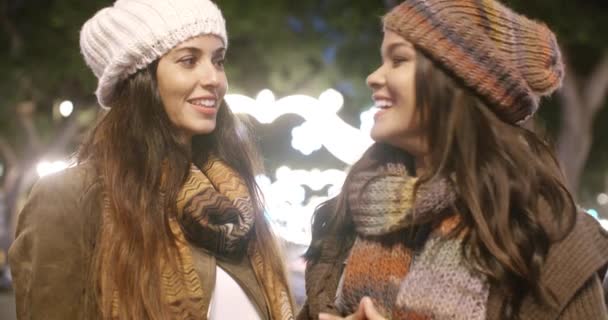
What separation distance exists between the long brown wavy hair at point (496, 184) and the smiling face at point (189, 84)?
1.03 metres

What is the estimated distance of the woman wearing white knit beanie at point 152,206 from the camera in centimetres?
314

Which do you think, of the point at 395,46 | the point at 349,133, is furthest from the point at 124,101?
the point at 349,133

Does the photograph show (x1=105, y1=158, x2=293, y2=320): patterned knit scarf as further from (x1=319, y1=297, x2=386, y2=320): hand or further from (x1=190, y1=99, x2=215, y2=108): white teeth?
(x1=319, y1=297, x2=386, y2=320): hand

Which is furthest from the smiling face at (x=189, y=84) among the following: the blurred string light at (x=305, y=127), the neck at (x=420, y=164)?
the blurred string light at (x=305, y=127)

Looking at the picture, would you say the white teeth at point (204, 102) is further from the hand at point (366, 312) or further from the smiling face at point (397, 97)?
the hand at point (366, 312)

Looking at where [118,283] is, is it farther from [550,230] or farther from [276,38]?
[276,38]

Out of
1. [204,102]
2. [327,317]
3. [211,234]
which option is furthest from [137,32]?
[327,317]

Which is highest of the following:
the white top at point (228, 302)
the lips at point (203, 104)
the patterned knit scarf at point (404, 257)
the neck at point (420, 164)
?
the lips at point (203, 104)

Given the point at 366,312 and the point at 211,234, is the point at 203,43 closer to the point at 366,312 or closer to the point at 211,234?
the point at 211,234

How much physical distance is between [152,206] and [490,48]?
1437 mm

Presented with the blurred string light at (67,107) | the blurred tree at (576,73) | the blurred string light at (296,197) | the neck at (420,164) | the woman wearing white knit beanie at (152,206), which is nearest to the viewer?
the neck at (420,164)

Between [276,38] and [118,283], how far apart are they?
32.3 ft

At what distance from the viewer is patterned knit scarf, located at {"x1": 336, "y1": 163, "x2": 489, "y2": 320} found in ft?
8.72

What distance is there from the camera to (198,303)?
10.8 ft
